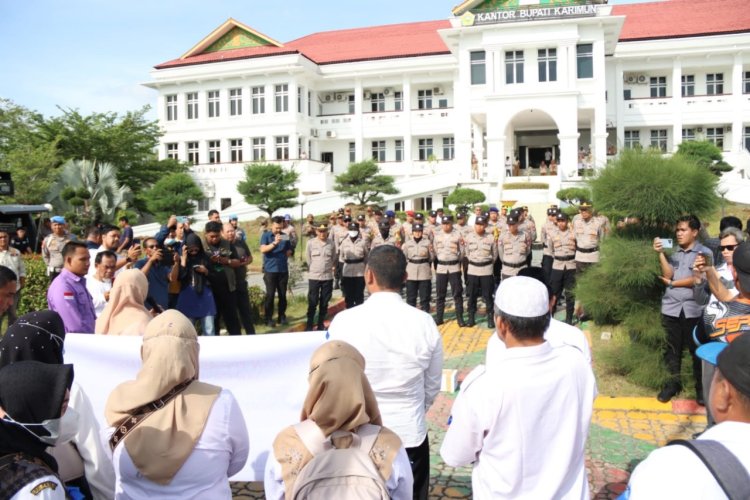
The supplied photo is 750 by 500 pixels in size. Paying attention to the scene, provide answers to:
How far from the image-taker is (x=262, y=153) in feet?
124

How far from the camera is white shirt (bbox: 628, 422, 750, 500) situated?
1495 mm

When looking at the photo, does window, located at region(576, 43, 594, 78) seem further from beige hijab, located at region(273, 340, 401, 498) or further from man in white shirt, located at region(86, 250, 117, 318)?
beige hijab, located at region(273, 340, 401, 498)

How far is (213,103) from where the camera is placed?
125ft

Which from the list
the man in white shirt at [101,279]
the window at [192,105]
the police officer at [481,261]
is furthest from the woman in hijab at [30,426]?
the window at [192,105]

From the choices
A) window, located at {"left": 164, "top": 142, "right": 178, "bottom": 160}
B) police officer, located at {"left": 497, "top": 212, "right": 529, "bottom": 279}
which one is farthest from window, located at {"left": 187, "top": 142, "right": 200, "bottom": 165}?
police officer, located at {"left": 497, "top": 212, "right": 529, "bottom": 279}

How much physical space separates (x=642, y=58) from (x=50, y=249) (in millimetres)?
32472

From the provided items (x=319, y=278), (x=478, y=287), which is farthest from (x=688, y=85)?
(x=319, y=278)

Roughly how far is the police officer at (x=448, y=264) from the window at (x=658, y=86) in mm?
29805

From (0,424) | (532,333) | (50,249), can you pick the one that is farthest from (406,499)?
(50,249)

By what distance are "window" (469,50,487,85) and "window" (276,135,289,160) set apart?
11899 mm

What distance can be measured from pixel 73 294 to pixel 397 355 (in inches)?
127

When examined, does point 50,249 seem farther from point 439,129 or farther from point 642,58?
point 642,58

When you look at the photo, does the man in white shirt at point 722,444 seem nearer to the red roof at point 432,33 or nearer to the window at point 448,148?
the red roof at point 432,33

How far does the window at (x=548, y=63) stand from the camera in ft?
99.2
